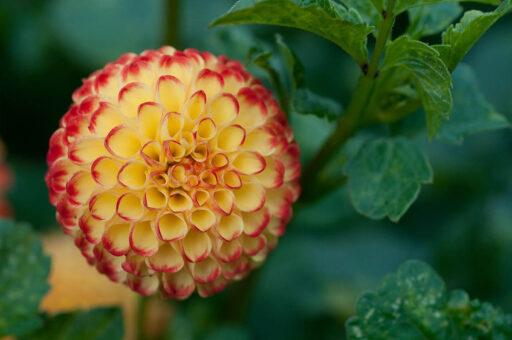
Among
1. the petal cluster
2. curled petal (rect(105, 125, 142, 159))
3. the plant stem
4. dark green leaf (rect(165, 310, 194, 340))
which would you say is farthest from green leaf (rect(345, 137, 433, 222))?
the petal cluster

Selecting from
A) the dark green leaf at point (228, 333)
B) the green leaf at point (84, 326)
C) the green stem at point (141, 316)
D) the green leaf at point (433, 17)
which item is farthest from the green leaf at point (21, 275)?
the green leaf at point (433, 17)

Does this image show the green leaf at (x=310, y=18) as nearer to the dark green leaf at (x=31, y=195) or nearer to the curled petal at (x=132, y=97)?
the curled petal at (x=132, y=97)

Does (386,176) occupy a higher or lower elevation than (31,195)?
higher

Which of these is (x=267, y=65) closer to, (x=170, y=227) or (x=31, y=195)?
(x=170, y=227)

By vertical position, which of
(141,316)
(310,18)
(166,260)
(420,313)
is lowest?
(141,316)

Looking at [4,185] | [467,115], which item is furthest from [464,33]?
[4,185]

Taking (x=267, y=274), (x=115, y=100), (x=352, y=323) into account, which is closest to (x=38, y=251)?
(x=115, y=100)

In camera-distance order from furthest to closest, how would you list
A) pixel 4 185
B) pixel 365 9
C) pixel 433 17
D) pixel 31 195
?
pixel 31 195 < pixel 4 185 < pixel 433 17 < pixel 365 9

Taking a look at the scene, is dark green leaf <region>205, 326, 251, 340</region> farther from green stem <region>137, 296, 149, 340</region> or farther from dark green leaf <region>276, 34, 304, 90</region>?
dark green leaf <region>276, 34, 304, 90</region>
